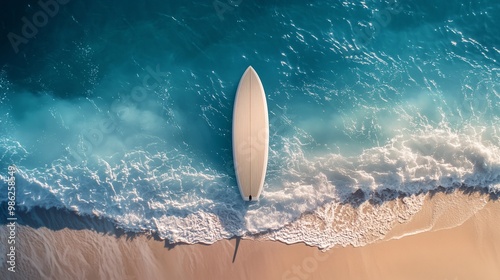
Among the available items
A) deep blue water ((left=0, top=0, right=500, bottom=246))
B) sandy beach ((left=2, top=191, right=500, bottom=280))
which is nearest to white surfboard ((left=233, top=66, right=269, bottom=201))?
deep blue water ((left=0, top=0, right=500, bottom=246))

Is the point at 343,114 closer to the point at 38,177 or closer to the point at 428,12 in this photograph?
the point at 428,12

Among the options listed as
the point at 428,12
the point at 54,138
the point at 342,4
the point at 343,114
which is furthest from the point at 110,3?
the point at 428,12

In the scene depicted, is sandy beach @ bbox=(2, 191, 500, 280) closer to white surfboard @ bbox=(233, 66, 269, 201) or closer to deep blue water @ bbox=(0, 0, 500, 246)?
deep blue water @ bbox=(0, 0, 500, 246)

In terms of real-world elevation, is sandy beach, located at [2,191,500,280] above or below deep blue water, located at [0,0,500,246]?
below

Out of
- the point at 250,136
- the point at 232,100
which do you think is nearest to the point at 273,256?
the point at 250,136

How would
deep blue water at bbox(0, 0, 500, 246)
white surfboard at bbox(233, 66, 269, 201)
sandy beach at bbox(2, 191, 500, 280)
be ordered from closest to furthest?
sandy beach at bbox(2, 191, 500, 280)
white surfboard at bbox(233, 66, 269, 201)
deep blue water at bbox(0, 0, 500, 246)

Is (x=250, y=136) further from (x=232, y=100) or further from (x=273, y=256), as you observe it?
(x=273, y=256)

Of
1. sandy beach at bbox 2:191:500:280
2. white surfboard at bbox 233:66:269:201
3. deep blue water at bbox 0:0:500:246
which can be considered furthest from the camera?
deep blue water at bbox 0:0:500:246

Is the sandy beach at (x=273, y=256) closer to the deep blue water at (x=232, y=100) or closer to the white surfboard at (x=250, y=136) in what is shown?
the deep blue water at (x=232, y=100)
